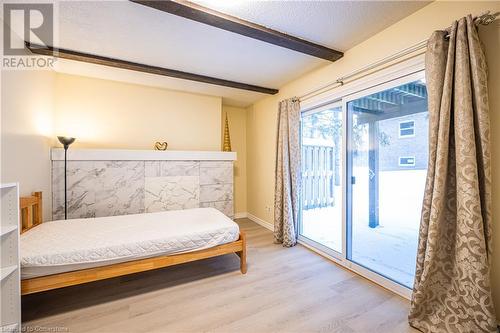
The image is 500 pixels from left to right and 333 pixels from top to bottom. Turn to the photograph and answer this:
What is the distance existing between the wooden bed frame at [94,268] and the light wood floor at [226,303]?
0.86 feet

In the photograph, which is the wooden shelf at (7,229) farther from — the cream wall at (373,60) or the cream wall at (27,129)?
the cream wall at (373,60)

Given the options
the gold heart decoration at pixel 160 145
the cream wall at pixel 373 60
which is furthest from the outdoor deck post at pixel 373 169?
the gold heart decoration at pixel 160 145

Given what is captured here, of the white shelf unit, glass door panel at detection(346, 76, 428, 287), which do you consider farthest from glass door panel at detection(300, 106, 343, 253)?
the white shelf unit

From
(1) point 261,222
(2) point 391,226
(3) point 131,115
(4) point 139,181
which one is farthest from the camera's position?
(1) point 261,222

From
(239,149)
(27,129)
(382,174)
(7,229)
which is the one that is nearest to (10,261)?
(7,229)

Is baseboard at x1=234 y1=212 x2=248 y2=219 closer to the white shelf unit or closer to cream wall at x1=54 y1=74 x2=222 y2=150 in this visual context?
cream wall at x1=54 y1=74 x2=222 y2=150

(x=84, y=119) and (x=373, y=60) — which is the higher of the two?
(x=373, y=60)

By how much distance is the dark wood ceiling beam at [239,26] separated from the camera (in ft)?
5.37

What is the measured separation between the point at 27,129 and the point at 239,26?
2.49m

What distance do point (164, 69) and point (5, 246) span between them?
241 centimetres

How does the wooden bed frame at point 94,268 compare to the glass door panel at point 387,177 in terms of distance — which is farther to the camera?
the glass door panel at point 387,177

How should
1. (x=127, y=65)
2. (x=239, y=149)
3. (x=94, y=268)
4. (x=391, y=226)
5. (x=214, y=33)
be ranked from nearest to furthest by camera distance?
1. (x=94, y=268)
2. (x=214, y=33)
3. (x=391, y=226)
4. (x=127, y=65)
5. (x=239, y=149)

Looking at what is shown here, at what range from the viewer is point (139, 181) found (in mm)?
3322

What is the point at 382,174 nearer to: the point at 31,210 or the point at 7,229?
the point at 7,229
